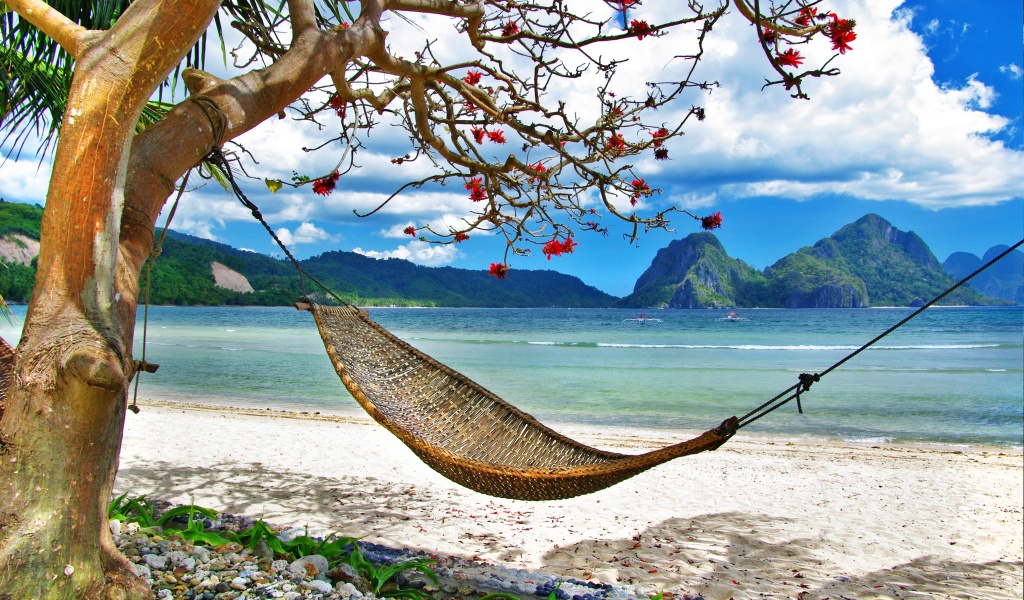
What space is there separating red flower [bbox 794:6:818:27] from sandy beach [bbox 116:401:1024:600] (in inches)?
78.2

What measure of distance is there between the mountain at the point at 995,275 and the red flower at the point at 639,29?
66452 mm

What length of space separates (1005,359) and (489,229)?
14.5 metres

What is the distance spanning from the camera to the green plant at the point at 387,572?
172 centimetres

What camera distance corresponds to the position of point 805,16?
7.16 ft

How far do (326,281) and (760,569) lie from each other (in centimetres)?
3925

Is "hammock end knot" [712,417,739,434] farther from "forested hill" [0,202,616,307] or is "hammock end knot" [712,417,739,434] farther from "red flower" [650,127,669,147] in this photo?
"forested hill" [0,202,616,307]

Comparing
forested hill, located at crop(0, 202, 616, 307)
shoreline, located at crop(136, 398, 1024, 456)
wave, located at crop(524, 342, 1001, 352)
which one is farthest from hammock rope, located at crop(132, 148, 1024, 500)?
forested hill, located at crop(0, 202, 616, 307)

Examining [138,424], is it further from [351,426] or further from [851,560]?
[851,560]

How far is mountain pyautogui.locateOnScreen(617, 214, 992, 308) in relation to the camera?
48188mm

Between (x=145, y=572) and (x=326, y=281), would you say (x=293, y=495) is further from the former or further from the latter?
(x=326, y=281)

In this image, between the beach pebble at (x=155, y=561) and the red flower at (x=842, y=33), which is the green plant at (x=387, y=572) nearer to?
the beach pebble at (x=155, y=561)

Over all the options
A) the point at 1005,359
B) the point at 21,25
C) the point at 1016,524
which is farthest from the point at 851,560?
the point at 1005,359

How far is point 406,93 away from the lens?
3.00 m

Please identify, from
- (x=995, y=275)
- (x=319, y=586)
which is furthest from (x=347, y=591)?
(x=995, y=275)
